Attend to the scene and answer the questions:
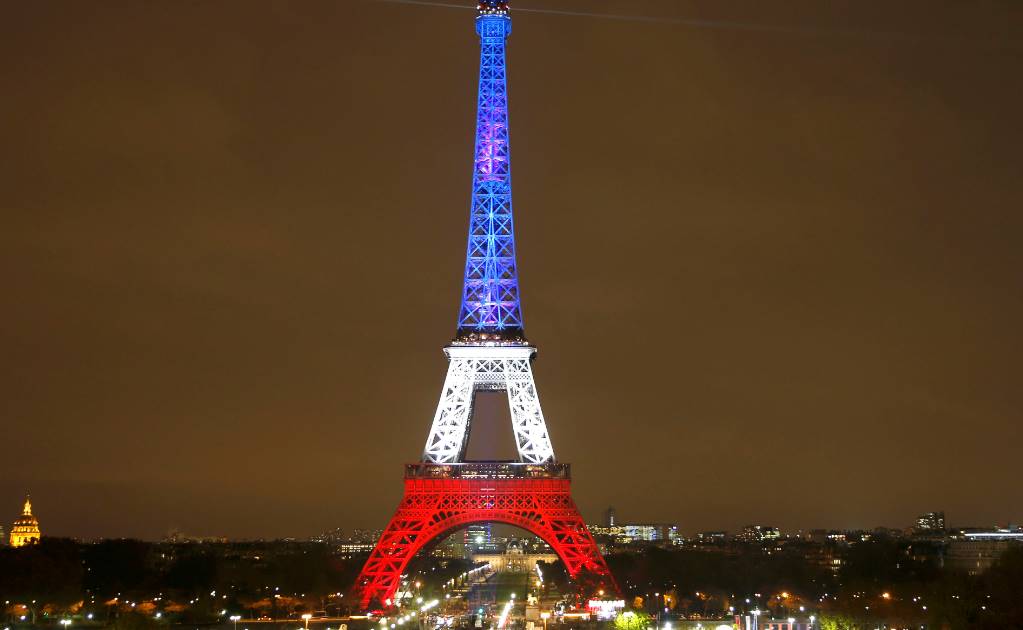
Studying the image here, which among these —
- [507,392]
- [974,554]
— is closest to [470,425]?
[507,392]

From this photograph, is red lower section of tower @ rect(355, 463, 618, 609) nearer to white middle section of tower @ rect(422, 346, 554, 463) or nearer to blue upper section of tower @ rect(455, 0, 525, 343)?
white middle section of tower @ rect(422, 346, 554, 463)

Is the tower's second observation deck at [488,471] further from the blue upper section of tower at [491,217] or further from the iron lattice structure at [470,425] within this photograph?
the blue upper section of tower at [491,217]

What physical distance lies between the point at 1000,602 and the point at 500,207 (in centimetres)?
3970

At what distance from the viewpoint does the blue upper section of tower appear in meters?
92.0

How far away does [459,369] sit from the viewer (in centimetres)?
9156

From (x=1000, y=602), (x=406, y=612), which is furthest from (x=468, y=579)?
(x=1000, y=602)

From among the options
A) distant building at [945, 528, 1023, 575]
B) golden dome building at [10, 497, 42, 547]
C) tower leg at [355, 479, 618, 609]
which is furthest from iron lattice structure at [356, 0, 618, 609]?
golden dome building at [10, 497, 42, 547]

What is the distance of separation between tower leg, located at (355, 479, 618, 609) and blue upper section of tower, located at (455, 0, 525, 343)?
32.1ft

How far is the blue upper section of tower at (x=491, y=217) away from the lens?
92.0 metres

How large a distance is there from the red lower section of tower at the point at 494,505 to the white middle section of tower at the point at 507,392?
1.98 metres

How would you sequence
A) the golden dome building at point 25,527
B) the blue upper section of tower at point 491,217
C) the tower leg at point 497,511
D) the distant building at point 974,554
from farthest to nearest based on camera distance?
the golden dome building at point 25,527 → the distant building at point 974,554 → the blue upper section of tower at point 491,217 → the tower leg at point 497,511

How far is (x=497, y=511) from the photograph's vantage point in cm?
8869

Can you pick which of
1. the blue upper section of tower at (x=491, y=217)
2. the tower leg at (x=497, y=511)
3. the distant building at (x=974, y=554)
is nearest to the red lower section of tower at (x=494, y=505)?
the tower leg at (x=497, y=511)

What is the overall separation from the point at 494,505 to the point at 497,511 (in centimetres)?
47
